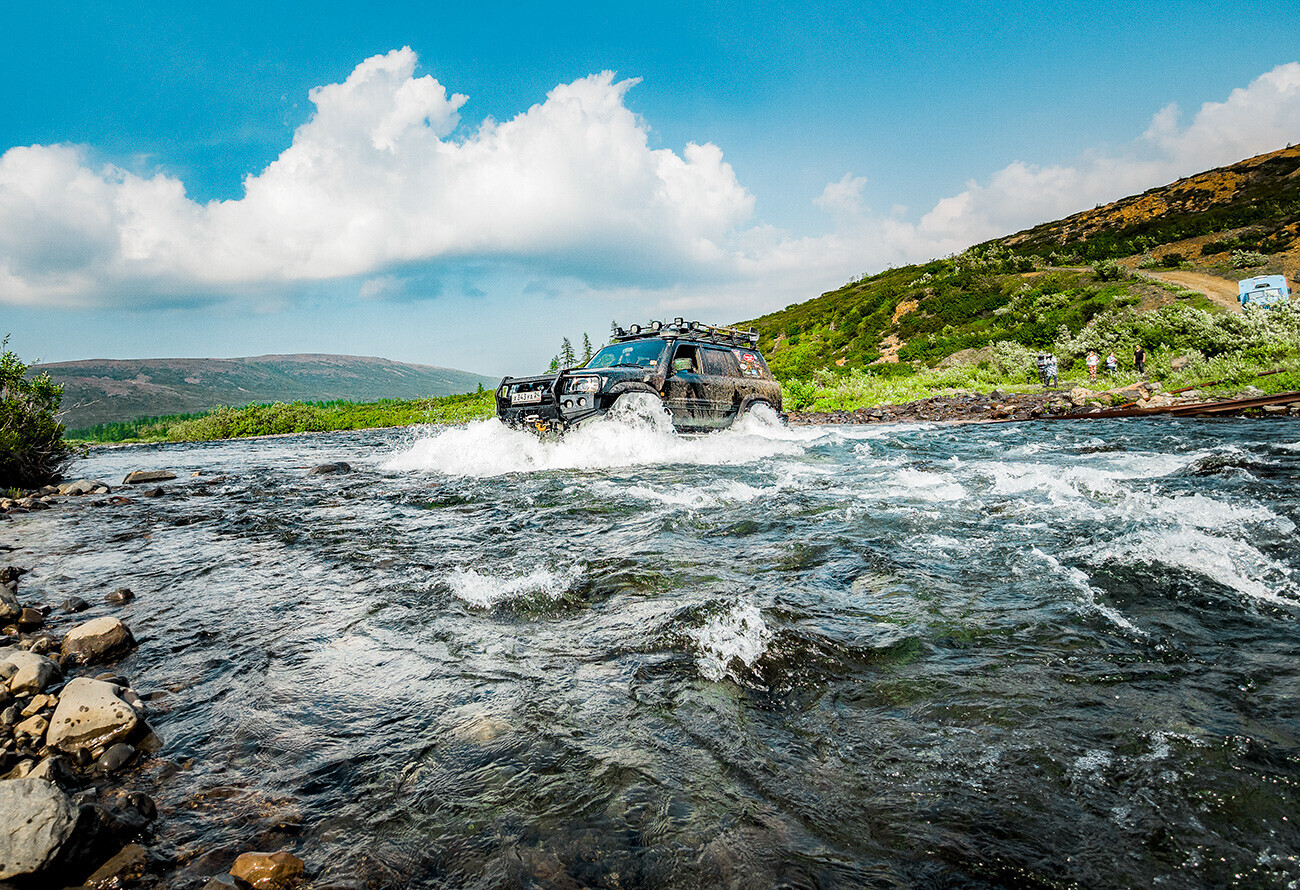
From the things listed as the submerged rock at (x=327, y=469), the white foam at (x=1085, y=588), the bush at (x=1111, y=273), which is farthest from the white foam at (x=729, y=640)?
the bush at (x=1111, y=273)

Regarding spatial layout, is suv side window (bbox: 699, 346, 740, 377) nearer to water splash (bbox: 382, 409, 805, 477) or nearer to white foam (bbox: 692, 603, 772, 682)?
water splash (bbox: 382, 409, 805, 477)

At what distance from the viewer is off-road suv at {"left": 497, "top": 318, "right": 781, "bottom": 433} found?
418 inches

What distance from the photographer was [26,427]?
11.2m

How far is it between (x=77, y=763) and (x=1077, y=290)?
Answer: 130ft

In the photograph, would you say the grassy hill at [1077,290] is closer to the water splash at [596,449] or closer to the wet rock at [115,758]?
the water splash at [596,449]

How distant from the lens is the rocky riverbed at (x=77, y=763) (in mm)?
1999

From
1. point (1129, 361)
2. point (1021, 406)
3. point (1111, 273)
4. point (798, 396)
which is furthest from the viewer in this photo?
point (1111, 273)

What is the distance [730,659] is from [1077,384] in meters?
25.9

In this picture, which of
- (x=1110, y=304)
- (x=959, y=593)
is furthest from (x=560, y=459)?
(x=1110, y=304)

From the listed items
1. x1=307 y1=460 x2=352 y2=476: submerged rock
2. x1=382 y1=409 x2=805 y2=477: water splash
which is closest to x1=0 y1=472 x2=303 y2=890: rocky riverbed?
x1=382 y1=409 x2=805 y2=477: water splash

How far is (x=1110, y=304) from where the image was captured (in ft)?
94.3

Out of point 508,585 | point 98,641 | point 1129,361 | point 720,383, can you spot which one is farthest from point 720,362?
point 1129,361

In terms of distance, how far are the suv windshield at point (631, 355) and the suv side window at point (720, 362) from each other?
108 centimetres

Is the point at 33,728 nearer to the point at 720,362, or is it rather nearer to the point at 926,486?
the point at 926,486
